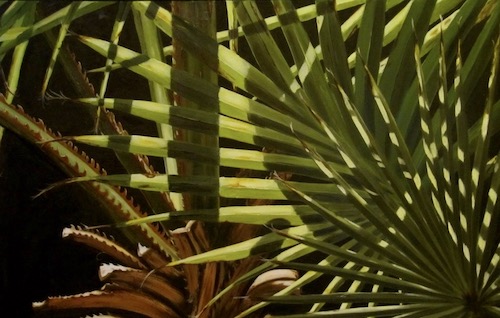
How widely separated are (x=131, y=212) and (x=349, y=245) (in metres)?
0.36

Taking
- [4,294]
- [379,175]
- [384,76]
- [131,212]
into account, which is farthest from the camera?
[4,294]

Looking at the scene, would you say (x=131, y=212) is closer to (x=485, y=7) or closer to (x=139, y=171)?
(x=139, y=171)

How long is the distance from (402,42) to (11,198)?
0.90m

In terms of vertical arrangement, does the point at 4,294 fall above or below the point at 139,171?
below

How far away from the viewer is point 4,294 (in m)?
1.56

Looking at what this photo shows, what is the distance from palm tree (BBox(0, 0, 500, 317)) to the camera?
870mm

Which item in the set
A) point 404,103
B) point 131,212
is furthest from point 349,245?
point 131,212

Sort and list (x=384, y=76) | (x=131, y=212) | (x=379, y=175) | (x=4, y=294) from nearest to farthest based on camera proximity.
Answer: (x=379, y=175) → (x=384, y=76) → (x=131, y=212) → (x=4, y=294)

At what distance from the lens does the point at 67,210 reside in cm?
158

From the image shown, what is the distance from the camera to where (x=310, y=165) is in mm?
979

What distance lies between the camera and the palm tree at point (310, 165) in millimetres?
870

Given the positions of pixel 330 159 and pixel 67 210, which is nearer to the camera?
pixel 330 159

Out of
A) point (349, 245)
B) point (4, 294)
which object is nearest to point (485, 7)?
point (349, 245)

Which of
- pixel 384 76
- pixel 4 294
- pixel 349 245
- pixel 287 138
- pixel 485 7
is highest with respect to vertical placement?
pixel 485 7
